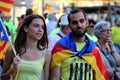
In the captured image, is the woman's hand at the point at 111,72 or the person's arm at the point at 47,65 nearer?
the person's arm at the point at 47,65

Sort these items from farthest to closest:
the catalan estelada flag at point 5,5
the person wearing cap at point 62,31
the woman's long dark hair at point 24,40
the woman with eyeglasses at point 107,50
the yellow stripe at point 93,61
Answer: the person wearing cap at point 62,31
the catalan estelada flag at point 5,5
the woman with eyeglasses at point 107,50
the woman's long dark hair at point 24,40
the yellow stripe at point 93,61

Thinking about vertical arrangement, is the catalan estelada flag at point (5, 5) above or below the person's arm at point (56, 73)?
above

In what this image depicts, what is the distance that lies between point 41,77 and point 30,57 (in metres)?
0.28

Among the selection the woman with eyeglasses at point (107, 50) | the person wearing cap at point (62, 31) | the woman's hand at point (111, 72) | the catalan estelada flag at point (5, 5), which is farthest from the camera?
the person wearing cap at point (62, 31)

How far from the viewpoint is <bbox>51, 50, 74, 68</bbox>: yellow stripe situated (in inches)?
204

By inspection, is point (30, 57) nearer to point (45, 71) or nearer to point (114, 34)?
point (45, 71)

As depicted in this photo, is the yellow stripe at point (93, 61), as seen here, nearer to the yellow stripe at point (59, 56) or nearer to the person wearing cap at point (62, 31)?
the yellow stripe at point (59, 56)

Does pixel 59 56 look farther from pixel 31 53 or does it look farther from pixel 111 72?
pixel 111 72

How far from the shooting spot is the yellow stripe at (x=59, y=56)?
518 centimetres

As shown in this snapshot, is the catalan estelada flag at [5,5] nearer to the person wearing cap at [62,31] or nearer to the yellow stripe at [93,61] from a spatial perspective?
the person wearing cap at [62,31]

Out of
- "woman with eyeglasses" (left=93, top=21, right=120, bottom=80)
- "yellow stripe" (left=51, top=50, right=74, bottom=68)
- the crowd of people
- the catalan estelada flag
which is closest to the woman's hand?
"woman with eyeglasses" (left=93, top=21, right=120, bottom=80)

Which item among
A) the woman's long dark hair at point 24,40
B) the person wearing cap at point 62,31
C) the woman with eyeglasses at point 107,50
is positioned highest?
the woman's long dark hair at point 24,40

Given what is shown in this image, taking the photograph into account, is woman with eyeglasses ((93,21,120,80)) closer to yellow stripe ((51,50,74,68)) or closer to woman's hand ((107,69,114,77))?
woman's hand ((107,69,114,77))

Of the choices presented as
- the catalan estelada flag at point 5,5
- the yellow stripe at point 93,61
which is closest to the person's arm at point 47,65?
the yellow stripe at point 93,61
